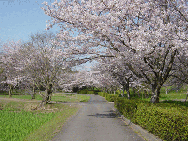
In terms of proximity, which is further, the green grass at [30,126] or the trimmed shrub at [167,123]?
the green grass at [30,126]

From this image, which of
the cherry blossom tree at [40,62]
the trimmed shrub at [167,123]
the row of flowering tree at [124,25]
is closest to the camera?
the trimmed shrub at [167,123]

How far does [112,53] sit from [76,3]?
3681 mm

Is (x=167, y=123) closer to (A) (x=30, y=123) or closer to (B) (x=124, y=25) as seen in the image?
(B) (x=124, y=25)

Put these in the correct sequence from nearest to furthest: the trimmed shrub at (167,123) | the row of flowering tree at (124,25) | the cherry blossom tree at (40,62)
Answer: the trimmed shrub at (167,123), the row of flowering tree at (124,25), the cherry blossom tree at (40,62)

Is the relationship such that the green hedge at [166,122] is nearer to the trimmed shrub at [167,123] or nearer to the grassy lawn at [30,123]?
the trimmed shrub at [167,123]

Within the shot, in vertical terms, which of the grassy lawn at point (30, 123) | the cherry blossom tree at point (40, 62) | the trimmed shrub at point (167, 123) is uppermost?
the cherry blossom tree at point (40, 62)

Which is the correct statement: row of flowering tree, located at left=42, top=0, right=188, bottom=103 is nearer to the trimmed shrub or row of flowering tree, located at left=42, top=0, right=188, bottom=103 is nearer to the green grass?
the trimmed shrub

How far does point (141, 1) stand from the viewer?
377 inches

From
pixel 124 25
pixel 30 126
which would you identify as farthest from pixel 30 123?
pixel 124 25

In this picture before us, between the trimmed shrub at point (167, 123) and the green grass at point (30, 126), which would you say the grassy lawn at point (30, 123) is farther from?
the trimmed shrub at point (167, 123)

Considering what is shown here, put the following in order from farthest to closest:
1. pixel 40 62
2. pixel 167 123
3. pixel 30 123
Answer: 1. pixel 40 62
2. pixel 30 123
3. pixel 167 123

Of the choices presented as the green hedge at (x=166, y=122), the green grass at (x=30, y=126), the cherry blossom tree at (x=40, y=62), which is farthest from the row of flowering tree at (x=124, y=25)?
the cherry blossom tree at (x=40, y=62)

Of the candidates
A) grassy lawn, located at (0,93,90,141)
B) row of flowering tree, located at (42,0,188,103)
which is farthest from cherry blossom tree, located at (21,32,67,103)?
row of flowering tree, located at (42,0,188,103)

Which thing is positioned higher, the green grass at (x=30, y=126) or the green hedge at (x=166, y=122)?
the green hedge at (x=166, y=122)
